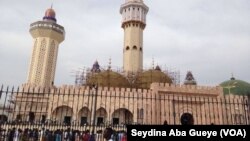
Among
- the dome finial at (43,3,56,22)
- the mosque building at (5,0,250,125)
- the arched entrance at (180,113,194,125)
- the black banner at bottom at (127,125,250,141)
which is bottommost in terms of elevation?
the black banner at bottom at (127,125,250,141)

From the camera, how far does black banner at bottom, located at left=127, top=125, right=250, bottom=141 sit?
4.79 meters

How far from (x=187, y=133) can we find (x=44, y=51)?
2640 centimetres

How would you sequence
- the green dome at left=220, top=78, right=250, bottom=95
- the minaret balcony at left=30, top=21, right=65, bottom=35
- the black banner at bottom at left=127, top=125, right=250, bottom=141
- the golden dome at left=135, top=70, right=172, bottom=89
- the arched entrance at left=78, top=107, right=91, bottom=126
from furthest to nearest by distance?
the green dome at left=220, top=78, right=250, bottom=95 < the minaret balcony at left=30, top=21, right=65, bottom=35 < the golden dome at left=135, top=70, right=172, bottom=89 < the arched entrance at left=78, top=107, right=91, bottom=126 < the black banner at bottom at left=127, top=125, right=250, bottom=141

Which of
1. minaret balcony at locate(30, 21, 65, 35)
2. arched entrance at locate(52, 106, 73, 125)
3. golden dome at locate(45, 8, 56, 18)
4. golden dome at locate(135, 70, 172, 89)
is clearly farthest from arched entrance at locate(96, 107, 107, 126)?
golden dome at locate(45, 8, 56, 18)

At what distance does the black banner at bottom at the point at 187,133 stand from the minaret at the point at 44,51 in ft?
80.7

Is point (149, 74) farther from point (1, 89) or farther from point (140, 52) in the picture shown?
point (1, 89)

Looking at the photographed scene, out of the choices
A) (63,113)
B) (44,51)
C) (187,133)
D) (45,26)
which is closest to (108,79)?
(63,113)

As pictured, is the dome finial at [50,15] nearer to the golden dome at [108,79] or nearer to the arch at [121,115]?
the golden dome at [108,79]

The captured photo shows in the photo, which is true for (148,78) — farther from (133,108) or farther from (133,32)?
(133,32)

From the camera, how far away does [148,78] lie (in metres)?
27.4

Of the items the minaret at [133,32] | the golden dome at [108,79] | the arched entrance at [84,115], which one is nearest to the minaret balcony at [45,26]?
the golden dome at [108,79]

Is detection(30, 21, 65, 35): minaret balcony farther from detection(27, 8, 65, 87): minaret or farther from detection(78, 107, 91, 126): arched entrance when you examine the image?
detection(78, 107, 91, 126): arched entrance

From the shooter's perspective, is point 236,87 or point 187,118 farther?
point 236,87

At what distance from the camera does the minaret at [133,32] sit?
3098 cm
